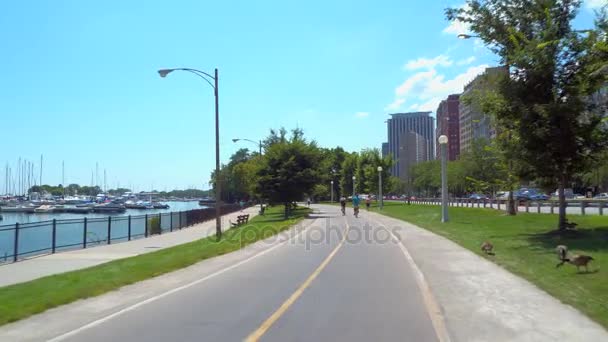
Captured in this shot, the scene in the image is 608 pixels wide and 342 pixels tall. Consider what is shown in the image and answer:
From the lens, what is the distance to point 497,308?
9.35 m

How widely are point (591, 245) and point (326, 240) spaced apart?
33.5 feet

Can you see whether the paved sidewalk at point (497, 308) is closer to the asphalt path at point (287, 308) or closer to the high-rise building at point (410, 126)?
the asphalt path at point (287, 308)

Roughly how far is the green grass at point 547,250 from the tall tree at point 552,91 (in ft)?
7.95

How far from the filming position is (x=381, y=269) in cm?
1473

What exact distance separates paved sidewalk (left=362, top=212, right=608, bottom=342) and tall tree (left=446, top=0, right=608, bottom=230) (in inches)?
285

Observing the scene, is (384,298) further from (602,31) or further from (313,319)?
(602,31)

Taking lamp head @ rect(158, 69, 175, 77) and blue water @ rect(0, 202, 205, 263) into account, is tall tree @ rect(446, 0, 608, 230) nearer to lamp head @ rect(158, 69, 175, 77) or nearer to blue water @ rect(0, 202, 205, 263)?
lamp head @ rect(158, 69, 175, 77)

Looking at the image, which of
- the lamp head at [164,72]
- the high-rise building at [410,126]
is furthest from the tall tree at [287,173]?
the high-rise building at [410,126]

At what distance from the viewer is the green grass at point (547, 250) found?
10.1 m

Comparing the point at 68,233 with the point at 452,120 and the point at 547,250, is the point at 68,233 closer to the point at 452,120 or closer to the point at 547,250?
the point at 547,250

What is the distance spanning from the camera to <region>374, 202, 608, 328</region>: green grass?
10.1 m

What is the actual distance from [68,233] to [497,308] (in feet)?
73.2

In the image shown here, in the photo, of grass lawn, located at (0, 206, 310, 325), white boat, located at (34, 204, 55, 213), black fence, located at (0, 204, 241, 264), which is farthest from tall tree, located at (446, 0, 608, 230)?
white boat, located at (34, 204, 55, 213)

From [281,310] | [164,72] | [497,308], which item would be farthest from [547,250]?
[164,72]
